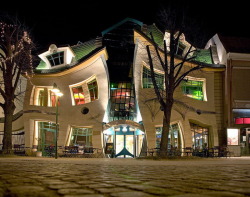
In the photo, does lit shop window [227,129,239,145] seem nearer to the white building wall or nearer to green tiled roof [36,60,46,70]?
the white building wall

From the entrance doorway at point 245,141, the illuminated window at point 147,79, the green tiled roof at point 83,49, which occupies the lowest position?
the entrance doorway at point 245,141

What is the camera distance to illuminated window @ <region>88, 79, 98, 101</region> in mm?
29938

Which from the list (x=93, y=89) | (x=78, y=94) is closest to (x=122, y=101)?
(x=93, y=89)

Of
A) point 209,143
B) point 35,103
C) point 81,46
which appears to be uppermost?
point 81,46

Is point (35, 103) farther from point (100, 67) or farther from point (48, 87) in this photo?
point (100, 67)

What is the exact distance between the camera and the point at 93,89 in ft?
98.5

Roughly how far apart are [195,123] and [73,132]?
12327mm

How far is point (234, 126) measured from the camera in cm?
2809

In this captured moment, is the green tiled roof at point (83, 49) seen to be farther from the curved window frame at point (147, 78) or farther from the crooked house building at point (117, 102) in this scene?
Result: the curved window frame at point (147, 78)

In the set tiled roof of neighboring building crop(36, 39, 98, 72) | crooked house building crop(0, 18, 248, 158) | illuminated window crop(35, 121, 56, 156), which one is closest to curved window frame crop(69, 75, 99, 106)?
crooked house building crop(0, 18, 248, 158)

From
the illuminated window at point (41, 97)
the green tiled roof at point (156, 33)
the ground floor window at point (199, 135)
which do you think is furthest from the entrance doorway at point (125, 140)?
the green tiled roof at point (156, 33)

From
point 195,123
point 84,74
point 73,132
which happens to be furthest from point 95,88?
point 195,123

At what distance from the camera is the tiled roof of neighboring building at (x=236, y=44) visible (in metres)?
28.7

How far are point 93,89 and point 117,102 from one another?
283 centimetres
